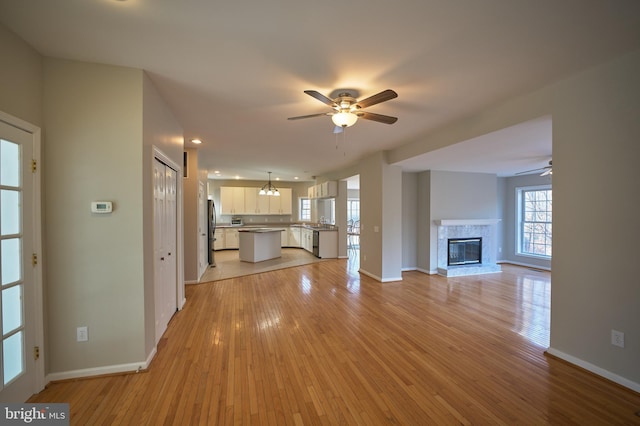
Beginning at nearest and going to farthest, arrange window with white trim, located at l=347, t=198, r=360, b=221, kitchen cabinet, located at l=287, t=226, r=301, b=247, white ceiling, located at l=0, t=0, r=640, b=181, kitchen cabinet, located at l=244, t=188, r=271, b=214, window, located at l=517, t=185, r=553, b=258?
white ceiling, located at l=0, t=0, r=640, b=181 → window, located at l=517, t=185, r=553, b=258 → kitchen cabinet, located at l=244, t=188, r=271, b=214 → kitchen cabinet, located at l=287, t=226, r=301, b=247 → window with white trim, located at l=347, t=198, r=360, b=221

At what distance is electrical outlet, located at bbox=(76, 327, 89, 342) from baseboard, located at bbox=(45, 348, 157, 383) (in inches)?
10.4

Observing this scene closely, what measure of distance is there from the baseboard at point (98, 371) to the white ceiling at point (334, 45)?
8.75 feet

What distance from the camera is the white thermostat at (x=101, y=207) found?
2258mm

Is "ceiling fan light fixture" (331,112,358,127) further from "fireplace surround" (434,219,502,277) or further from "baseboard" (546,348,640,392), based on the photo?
"fireplace surround" (434,219,502,277)

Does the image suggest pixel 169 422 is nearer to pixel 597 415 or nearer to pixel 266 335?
pixel 266 335

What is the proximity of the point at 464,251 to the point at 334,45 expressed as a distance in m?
6.26

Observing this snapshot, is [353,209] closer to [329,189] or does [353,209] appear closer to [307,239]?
[307,239]

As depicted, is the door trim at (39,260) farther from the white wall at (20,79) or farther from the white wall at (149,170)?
the white wall at (149,170)

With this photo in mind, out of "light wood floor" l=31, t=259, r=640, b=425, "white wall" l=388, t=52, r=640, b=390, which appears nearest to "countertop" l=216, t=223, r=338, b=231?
"light wood floor" l=31, t=259, r=640, b=425

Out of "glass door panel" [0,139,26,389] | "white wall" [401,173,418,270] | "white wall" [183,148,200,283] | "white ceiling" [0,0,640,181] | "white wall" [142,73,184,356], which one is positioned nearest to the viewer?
"white ceiling" [0,0,640,181]

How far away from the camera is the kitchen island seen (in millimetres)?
7480

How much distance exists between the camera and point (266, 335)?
10.2 ft

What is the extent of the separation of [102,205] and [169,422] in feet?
5.87

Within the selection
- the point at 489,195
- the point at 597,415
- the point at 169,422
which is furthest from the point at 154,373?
the point at 489,195
